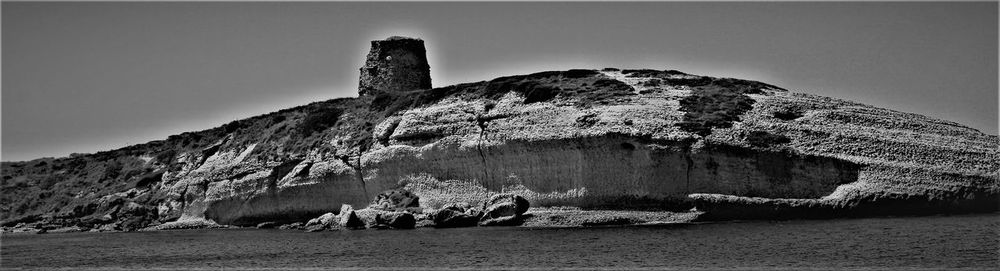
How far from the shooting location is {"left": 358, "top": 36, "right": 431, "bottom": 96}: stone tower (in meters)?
62.5

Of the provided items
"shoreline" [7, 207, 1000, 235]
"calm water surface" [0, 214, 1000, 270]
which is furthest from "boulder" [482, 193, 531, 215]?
"calm water surface" [0, 214, 1000, 270]

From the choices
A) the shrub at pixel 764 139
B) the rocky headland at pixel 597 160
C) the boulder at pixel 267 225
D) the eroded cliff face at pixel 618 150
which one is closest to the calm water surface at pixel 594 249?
the rocky headland at pixel 597 160

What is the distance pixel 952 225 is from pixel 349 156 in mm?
24967

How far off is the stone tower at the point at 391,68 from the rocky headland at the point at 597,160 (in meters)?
2.68

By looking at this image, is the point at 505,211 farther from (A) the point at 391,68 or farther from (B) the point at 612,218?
(A) the point at 391,68

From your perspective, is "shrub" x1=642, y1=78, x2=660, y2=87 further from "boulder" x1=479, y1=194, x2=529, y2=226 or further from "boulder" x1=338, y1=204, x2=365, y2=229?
"boulder" x1=338, y1=204, x2=365, y2=229

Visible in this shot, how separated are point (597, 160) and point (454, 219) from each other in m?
5.44

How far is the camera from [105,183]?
6906cm

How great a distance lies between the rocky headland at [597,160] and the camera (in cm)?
4406

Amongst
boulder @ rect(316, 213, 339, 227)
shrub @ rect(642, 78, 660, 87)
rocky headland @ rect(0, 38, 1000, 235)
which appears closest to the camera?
rocky headland @ rect(0, 38, 1000, 235)

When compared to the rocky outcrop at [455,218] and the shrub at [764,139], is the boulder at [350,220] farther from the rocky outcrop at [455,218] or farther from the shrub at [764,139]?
the shrub at [764,139]

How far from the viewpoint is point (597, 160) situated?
4562 cm

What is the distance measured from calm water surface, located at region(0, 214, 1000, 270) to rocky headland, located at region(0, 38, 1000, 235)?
7.44ft

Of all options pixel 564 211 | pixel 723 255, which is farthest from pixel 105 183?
pixel 723 255
